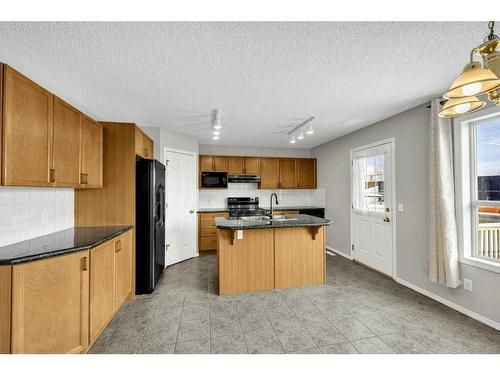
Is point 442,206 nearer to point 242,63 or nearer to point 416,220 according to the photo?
point 416,220

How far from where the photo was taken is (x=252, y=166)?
16.8 ft

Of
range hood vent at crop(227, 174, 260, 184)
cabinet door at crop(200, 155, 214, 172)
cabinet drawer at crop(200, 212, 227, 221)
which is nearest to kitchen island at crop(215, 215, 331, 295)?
cabinet drawer at crop(200, 212, 227, 221)

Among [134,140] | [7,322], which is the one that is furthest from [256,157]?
[7,322]

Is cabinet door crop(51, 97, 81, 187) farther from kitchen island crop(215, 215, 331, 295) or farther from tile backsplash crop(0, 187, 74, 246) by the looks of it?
kitchen island crop(215, 215, 331, 295)

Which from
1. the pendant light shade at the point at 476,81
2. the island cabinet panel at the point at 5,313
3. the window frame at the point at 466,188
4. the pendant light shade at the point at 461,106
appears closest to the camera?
the pendant light shade at the point at 476,81

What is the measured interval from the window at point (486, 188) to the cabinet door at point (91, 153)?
4.03 m

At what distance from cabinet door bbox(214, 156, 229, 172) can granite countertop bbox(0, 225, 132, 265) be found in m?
2.78

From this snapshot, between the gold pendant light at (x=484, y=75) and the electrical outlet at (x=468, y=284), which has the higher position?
the gold pendant light at (x=484, y=75)

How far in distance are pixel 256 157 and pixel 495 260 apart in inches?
161

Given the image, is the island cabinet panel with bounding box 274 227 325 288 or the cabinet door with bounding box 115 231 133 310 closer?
the cabinet door with bounding box 115 231 133 310

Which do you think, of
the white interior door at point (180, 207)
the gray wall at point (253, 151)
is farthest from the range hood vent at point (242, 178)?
the white interior door at point (180, 207)

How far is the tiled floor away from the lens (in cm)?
172

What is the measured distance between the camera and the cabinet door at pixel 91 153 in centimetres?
210

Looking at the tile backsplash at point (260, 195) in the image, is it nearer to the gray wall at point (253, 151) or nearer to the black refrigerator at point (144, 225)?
the gray wall at point (253, 151)
